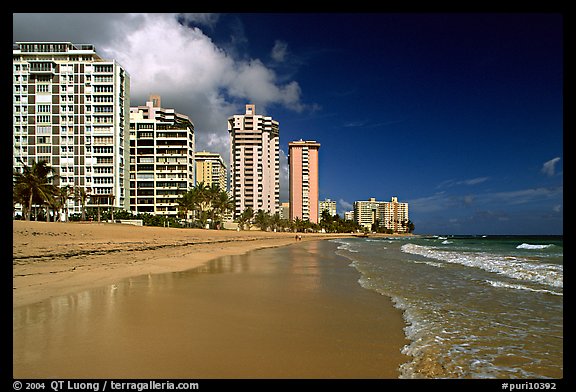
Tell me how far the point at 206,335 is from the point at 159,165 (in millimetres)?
92789

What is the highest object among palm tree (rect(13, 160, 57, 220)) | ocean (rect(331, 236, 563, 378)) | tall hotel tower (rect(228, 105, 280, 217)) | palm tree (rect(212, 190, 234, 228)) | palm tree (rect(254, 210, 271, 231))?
tall hotel tower (rect(228, 105, 280, 217))

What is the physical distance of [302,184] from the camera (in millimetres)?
150875

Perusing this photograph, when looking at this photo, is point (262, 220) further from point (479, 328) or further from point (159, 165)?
point (479, 328)

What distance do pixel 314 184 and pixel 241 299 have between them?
146289 mm

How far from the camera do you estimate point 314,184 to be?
15412 cm

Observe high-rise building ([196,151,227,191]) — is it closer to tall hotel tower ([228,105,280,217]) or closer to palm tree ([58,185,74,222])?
tall hotel tower ([228,105,280,217])

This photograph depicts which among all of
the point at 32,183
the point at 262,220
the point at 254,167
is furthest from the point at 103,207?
the point at 254,167

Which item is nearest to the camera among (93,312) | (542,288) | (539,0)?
(539,0)

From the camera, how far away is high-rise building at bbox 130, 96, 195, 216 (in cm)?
8938

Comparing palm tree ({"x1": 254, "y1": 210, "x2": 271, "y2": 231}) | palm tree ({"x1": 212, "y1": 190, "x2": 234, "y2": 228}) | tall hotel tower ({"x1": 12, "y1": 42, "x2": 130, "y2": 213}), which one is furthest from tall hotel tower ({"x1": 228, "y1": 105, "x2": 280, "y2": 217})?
tall hotel tower ({"x1": 12, "y1": 42, "x2": 130, "y2": 213})

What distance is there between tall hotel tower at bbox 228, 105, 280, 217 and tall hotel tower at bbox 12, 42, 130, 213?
6243 cm

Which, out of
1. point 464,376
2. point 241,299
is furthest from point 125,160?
point 464,376

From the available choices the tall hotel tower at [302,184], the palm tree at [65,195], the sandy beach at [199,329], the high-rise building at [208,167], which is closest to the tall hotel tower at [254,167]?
the tall hotel tower at [302,184]
